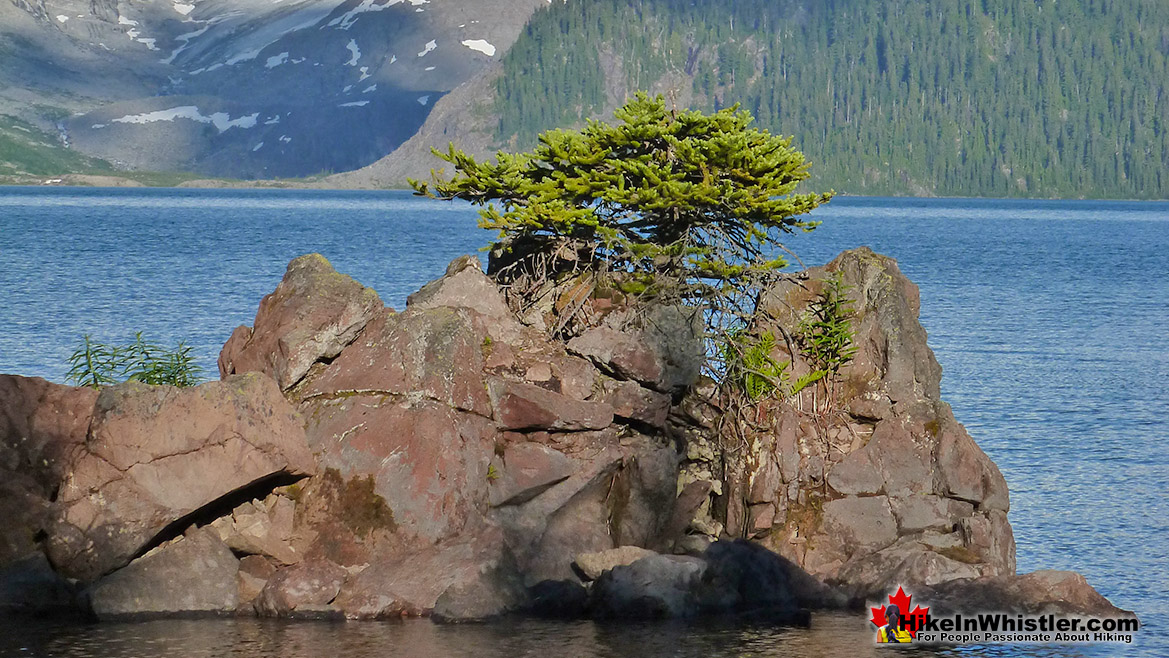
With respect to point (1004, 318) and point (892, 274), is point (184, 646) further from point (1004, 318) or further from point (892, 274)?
point (1004, 318)

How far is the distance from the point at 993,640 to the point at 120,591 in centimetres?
1466

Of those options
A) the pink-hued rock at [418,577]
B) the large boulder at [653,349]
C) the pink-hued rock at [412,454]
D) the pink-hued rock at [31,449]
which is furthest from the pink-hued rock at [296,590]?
the large boulder at [653,349]

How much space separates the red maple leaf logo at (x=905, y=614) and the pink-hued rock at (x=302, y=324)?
36.3 ft

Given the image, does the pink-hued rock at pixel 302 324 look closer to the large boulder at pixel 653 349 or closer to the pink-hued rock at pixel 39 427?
the pink-hued rock at pixel 39 427

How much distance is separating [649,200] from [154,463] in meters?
11.4

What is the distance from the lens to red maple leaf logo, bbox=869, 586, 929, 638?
22.7 meters

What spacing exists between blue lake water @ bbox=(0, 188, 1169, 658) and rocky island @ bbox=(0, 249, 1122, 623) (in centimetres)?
113

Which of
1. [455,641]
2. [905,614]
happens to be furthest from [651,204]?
[455,641]

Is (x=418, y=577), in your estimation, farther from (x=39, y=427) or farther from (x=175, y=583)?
(x=39, y=427)

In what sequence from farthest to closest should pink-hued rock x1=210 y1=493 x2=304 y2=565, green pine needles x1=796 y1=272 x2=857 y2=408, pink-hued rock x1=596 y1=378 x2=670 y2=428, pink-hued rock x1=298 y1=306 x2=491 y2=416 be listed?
green pine needles x1=796 y1=272 x2=857 y2=408, pink-hued rock x1=596 y1=378 x2=670 y2=428, pink-hued rock x1=298 y1=306 x2=491 y2=416, pink-hued rock x1=210 y1=493 x2=304 y2=565

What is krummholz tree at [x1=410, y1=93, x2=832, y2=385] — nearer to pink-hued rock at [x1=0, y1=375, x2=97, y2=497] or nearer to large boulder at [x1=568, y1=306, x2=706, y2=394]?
large boulder at [x1=568, y1=306, x2=706, y2=394]

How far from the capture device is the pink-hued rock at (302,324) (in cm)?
2591

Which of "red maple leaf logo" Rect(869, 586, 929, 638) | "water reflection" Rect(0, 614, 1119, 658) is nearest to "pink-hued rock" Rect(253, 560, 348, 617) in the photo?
"water reflection" Rect(0, 614, 1119, 658)


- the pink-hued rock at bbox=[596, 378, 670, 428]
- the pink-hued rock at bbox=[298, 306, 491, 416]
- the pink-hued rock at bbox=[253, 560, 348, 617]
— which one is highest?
the pink-hued rock at bbox=[298, 306, 491, 416]
